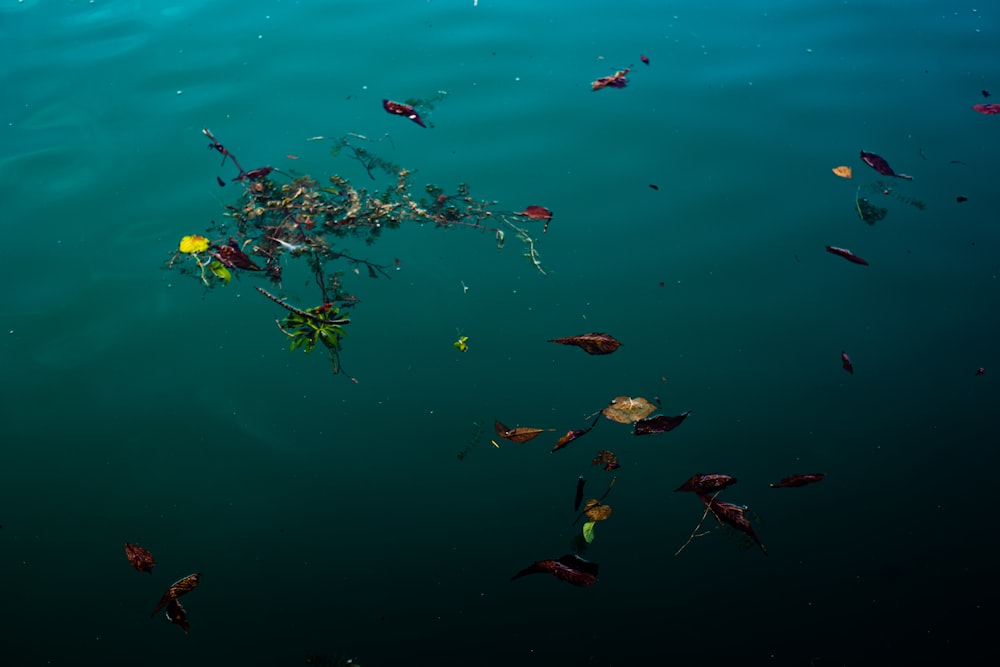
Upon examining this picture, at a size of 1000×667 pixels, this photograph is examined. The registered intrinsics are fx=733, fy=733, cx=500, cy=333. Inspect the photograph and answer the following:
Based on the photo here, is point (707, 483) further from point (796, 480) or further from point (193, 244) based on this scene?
point (193, 244)

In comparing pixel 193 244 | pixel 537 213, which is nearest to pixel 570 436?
pixel 537 213

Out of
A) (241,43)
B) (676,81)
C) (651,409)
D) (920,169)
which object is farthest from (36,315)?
(920,169)

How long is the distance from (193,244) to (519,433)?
118cm

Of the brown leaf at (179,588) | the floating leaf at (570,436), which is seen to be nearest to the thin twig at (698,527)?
the floating leaf at (570,436)

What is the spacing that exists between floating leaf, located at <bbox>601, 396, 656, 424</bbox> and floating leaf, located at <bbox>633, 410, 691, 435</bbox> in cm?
2

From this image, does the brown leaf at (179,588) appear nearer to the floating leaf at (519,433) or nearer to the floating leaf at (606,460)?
the floating leaf at (519,433)

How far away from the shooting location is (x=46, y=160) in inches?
99.8

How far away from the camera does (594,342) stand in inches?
80.8

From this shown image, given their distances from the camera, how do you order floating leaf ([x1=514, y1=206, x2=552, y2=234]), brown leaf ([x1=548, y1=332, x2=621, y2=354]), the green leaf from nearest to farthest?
brown leaf ([x1=548, y1=332, x2=621, y2=354]) → the green leaf → floating leaf ([x1=514, y1=206, x2=552, y2=234])

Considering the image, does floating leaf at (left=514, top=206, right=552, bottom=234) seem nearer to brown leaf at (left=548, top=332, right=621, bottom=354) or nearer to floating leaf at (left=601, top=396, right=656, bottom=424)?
brown leaf at (left=548, top=332, right=621, bottom=354)

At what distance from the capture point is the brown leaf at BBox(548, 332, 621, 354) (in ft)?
6.71

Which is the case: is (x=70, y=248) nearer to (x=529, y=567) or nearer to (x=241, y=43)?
(x=241, y=43)

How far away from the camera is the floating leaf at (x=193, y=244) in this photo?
2.23 meters

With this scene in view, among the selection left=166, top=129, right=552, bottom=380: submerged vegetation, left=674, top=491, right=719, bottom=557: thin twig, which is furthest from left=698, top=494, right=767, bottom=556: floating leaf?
left=166, top=129, right=552, bottom=380: submerged vegetation
